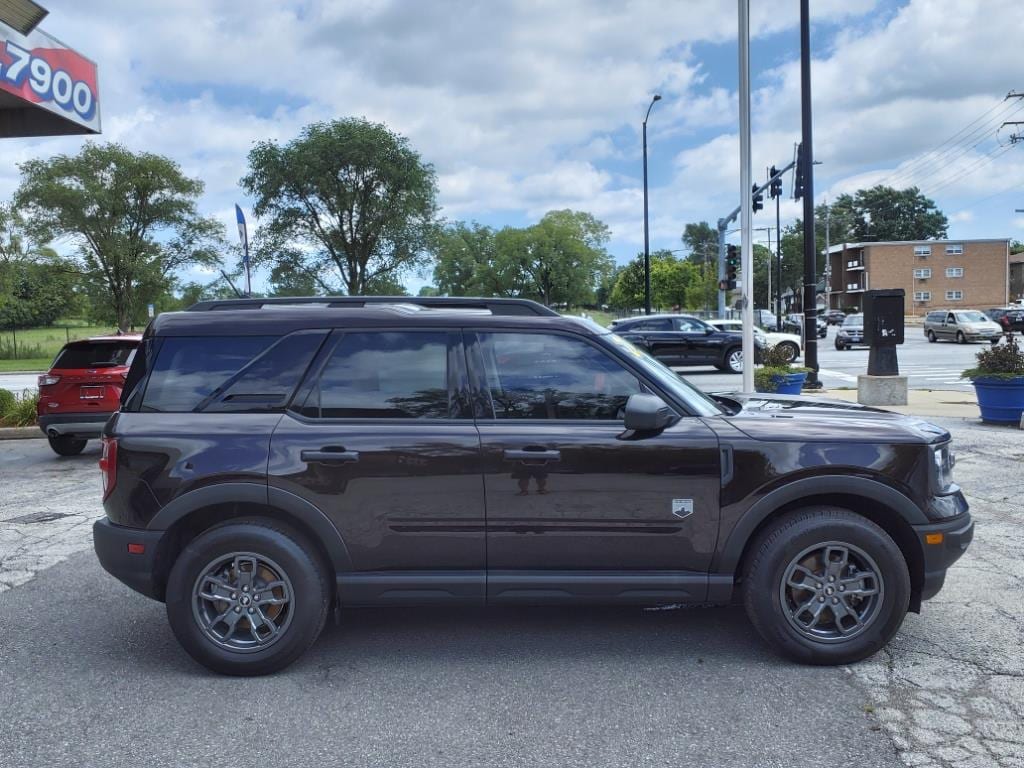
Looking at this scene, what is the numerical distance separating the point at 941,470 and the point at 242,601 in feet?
11.4

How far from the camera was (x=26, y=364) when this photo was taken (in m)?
40.8

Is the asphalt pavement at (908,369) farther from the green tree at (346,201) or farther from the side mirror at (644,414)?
→ the green tree at (346,201)

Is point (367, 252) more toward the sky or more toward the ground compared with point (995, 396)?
more toward the sky

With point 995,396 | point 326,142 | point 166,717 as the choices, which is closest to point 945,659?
point 166,717

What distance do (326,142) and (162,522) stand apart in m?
44.6

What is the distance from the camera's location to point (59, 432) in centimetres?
1021

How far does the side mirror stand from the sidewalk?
27.7 ft

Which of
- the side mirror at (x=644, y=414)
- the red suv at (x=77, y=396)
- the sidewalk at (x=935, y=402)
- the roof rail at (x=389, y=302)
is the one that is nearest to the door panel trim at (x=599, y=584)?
the side mirror at (x=644, y=414)

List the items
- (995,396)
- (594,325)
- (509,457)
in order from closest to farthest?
(509,457)
(594,325)
(995,396)

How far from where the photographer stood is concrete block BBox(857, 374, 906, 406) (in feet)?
46.1

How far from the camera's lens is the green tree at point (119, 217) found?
42.5m

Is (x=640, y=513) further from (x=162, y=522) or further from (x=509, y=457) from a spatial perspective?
(x=162, y=522)

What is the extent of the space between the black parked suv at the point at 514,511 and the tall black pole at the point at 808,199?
12919 millimetres

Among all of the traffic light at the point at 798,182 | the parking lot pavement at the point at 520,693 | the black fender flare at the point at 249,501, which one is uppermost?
the traffic light at the point at 798,182
